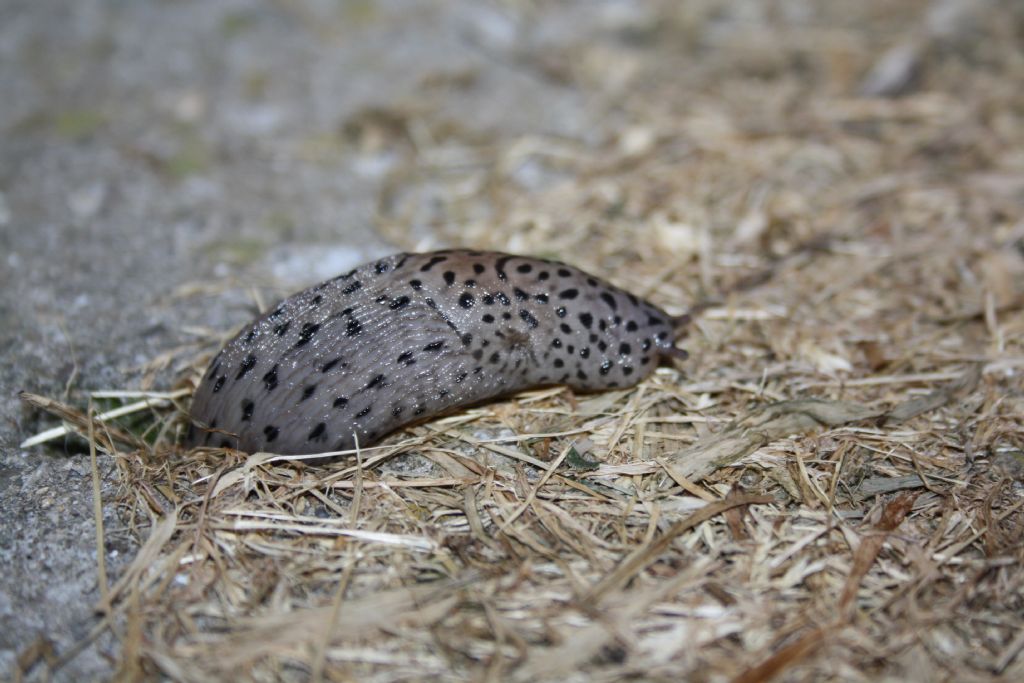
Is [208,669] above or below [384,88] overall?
below

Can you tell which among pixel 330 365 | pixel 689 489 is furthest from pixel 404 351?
pixel 689 489

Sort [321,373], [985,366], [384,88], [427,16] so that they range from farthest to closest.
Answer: [427,16] → [384,88] → [985,366] → [321,373]

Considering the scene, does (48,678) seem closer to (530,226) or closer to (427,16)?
(530,226)

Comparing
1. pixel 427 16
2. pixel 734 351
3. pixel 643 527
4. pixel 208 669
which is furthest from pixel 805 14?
pixel 208 669

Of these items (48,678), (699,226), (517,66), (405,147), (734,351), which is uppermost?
(517,66)

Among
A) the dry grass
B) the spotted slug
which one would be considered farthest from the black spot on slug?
the dry grass

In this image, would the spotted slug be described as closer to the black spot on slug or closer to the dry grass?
the black spot on slug

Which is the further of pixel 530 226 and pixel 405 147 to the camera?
pixel 405 147
